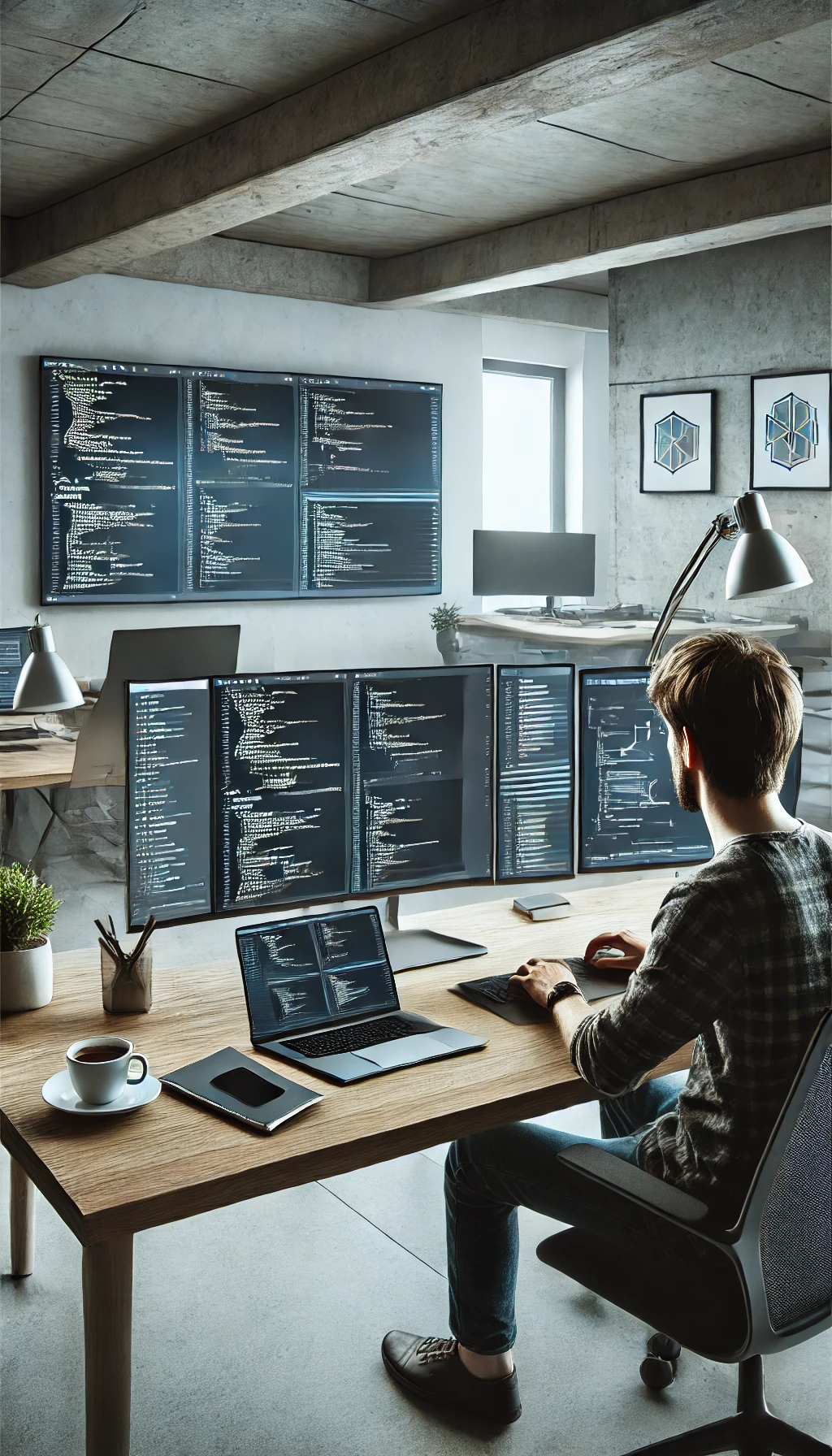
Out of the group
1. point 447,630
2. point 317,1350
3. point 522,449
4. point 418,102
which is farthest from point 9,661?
point 522,449

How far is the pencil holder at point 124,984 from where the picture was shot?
1.91 meters

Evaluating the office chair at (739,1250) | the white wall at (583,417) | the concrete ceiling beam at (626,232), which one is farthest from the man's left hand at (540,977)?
the white wall at (583,417)

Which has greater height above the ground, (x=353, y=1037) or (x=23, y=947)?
(x=23, y=947)

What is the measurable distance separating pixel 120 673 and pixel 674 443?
3995mm

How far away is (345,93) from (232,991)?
2919 millimetres

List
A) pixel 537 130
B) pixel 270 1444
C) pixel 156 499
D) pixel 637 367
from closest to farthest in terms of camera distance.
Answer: pixel 270 1444 < pixel 537 130 < pixel 156 499 < pixel 637 367

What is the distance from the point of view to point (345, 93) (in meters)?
3.75

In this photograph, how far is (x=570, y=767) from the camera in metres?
2.37

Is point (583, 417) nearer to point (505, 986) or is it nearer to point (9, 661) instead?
point (9, 661)

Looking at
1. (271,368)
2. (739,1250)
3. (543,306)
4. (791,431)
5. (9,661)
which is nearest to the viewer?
(739,1250)

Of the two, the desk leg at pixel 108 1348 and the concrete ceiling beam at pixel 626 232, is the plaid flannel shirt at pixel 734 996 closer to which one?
the desk leg at pixel 108 1348

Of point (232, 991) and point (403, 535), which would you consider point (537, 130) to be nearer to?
point (403, 535)

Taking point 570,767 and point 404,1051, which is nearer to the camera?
point 404,1051

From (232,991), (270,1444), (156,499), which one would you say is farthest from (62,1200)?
(156,499)
